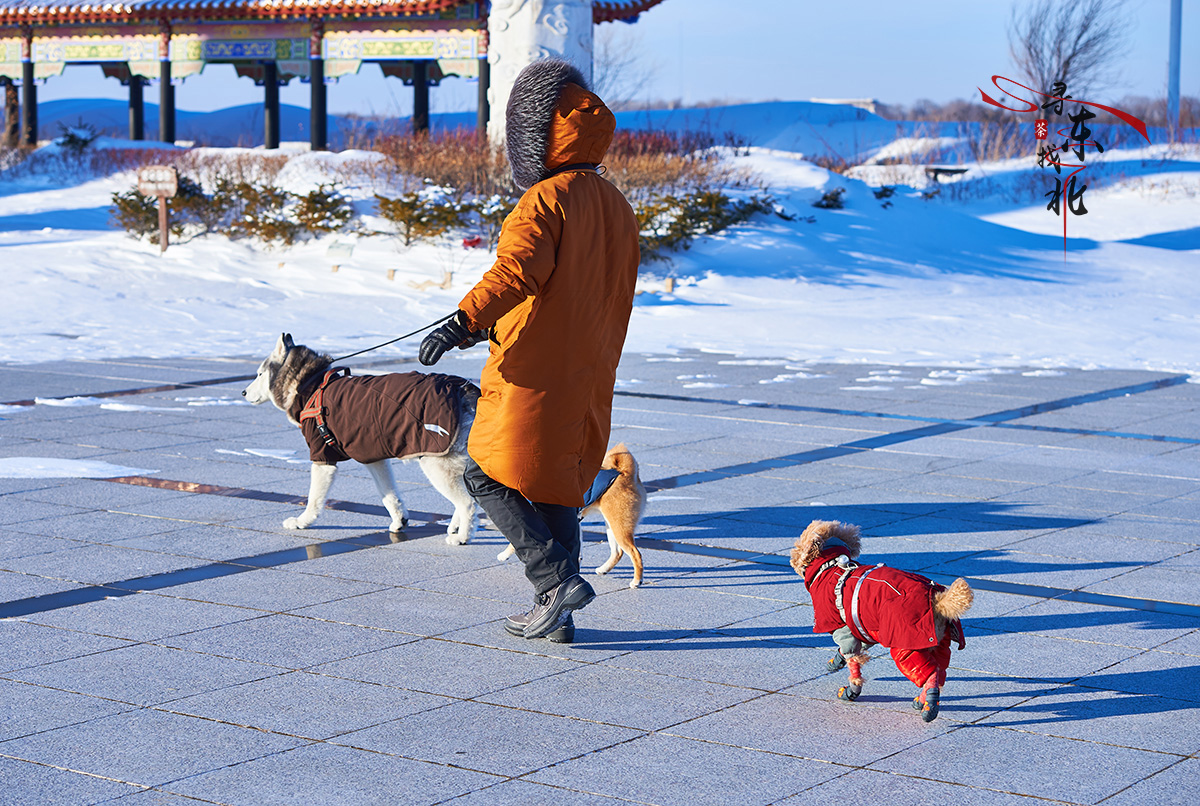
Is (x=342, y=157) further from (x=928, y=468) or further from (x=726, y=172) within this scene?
(x=928, y=468)

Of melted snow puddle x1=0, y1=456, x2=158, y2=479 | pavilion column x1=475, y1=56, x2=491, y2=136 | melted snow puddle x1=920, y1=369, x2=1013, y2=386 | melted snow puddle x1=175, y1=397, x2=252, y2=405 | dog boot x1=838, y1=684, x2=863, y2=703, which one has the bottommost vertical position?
melted snow puddle x1=920, y1=369, x2=1013, y2=386

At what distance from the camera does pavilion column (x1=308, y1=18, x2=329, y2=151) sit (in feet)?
97.2

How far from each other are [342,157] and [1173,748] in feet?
78.6

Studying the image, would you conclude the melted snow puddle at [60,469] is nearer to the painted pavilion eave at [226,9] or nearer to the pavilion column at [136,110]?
the painted pavilion eave at [226,9]

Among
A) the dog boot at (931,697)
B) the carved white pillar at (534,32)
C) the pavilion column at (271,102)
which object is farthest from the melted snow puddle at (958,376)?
the pavilion column at (271,102)

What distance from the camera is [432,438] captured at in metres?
6.30

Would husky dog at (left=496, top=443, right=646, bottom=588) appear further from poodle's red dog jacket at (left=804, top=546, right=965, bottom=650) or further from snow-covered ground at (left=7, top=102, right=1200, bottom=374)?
snow-covered ground at (left=7, top=102, right=1200, bottom=374)

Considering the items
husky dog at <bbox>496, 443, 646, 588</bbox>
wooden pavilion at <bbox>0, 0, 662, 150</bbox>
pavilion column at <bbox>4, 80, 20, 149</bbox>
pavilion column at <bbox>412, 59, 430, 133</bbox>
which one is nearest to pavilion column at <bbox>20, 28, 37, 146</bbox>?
wooden pavilion at <bbox>0, 0, 662, 150</bbox>

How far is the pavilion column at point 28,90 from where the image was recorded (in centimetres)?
3334

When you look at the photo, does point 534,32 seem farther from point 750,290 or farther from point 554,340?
point 554,340

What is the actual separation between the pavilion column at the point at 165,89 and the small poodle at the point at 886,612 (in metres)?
30.8

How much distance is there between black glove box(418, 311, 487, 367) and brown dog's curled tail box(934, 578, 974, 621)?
175cm

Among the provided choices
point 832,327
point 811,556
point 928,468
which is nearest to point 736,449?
point 928,468

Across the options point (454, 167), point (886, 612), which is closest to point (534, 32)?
point (454, 167)
